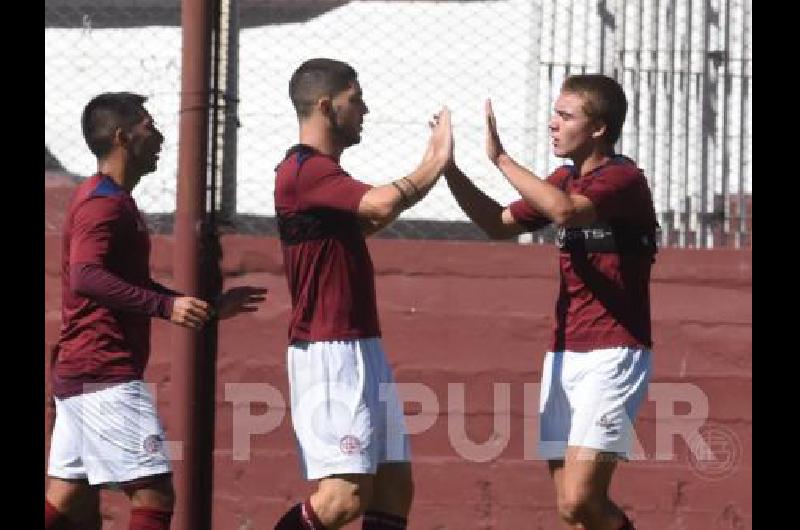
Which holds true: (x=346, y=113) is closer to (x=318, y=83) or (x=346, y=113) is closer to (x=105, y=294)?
(x=318, y=83)

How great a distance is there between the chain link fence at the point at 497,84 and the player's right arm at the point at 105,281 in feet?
5.25

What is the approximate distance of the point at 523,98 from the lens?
8.94 meters

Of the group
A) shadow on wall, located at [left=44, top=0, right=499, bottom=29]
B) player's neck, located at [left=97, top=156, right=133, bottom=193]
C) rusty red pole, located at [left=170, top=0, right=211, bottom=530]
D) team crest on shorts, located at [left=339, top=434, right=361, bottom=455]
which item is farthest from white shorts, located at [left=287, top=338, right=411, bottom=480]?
shadow on wall, located at [left=44, top=0, right=499, bottom=29]

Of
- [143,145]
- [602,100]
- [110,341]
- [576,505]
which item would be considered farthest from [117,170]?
[576,505]

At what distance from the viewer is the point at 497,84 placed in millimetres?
8977

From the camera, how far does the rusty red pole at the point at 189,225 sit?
8.23m

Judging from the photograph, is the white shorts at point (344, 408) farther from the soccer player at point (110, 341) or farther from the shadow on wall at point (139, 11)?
the shadow on wall at point (139, 11)

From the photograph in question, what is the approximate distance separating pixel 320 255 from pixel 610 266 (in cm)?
109

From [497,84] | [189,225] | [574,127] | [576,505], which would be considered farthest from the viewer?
[497,84]

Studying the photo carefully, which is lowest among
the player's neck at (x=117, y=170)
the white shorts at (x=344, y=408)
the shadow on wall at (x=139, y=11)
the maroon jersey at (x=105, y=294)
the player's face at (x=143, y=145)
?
the white shorts at (x=344, y=408)

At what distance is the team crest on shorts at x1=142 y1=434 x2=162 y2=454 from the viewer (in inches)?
279

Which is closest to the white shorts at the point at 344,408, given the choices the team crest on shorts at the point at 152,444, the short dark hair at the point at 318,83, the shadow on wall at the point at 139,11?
the team crest on shorts at the point at 152,444

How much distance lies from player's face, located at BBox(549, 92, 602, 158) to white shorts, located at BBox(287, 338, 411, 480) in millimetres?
1060
